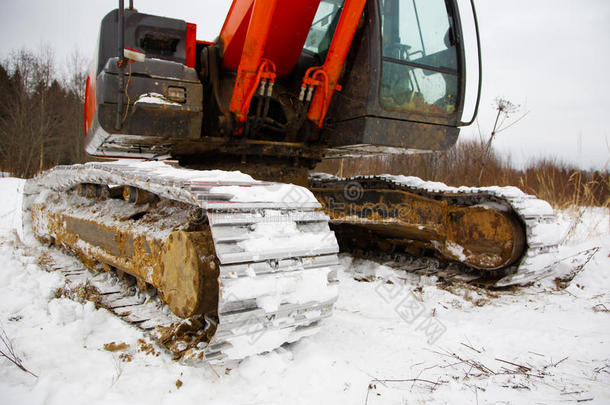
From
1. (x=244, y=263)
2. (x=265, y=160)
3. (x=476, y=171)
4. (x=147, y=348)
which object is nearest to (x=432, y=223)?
(x=265, y=160)

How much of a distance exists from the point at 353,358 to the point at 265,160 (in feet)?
5.68

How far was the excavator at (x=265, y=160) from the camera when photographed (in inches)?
63.6

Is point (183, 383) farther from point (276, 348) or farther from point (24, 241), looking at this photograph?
point (24, 241)

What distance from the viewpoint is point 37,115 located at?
18109 millimetres

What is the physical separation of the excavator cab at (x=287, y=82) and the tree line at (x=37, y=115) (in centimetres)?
1644

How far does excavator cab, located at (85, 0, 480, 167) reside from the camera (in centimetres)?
248

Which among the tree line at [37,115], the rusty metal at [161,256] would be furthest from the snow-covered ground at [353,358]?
the tree line at [37,115]

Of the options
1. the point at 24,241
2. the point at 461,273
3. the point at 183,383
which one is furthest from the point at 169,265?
the point at 24,241

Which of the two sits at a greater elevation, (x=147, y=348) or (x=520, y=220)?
(x=520, y=220)

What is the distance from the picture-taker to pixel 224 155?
10.1 ft

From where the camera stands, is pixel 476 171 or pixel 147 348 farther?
pixel 476 171

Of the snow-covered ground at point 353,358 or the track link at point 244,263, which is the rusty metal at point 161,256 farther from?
the snow-covered ground at point 353,358

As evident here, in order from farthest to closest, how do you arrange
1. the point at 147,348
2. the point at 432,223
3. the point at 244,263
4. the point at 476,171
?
the point at 476,171
the point at 432,223
the point at 147,348
the point at 244,263

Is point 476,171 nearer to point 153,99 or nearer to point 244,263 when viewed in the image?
point 153,99
